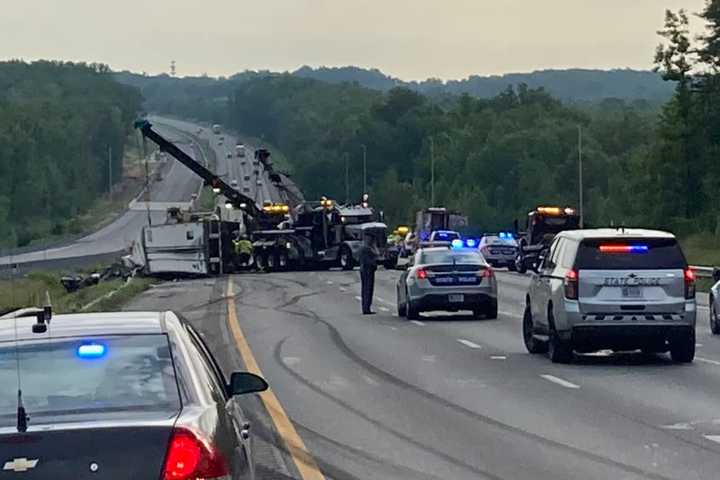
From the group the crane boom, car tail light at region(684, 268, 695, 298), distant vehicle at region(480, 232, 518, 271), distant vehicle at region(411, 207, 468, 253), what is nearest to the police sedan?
car tail light at region(684, 268, 695, 298)

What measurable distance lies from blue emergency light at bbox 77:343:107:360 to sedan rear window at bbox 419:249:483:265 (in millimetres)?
25476

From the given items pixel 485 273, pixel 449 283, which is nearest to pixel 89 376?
pixel 449 283

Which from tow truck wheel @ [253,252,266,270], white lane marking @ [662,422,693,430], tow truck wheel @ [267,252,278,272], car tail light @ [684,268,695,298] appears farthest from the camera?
tow truck wheel @ [253,252,266,270]

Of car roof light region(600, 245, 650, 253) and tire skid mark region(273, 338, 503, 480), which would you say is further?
car roof light region(600, 245, 650, 253)

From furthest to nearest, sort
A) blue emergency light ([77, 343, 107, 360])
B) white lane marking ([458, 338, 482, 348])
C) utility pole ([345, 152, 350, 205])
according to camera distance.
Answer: utility pole ([345, 152, 350, 205]), white lane marking ([458, 338, 482, 348]), blue emergency light ([77, 343, 107, 360])

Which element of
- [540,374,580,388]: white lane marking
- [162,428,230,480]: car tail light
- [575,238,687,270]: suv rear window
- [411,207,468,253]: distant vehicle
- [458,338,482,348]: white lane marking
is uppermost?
[162,428,230,480]: car tail light

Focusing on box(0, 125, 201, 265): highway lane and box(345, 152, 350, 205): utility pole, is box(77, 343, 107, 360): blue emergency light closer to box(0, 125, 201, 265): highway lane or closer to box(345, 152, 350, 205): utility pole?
box(0, 125, 201, 265): highway lane

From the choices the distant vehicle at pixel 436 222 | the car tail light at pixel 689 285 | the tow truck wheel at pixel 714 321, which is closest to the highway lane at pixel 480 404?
the tow truck wheel at pixel 714 321

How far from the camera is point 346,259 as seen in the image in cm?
6969

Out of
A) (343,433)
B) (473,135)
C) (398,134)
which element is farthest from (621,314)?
(398,134)

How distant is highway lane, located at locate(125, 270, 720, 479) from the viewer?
13594mm

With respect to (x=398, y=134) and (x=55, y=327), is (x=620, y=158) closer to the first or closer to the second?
(x=398, y=134)

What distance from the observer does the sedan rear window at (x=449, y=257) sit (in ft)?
111

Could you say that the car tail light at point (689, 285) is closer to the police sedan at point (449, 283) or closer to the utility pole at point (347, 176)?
the police sedan at point (449, 283)
